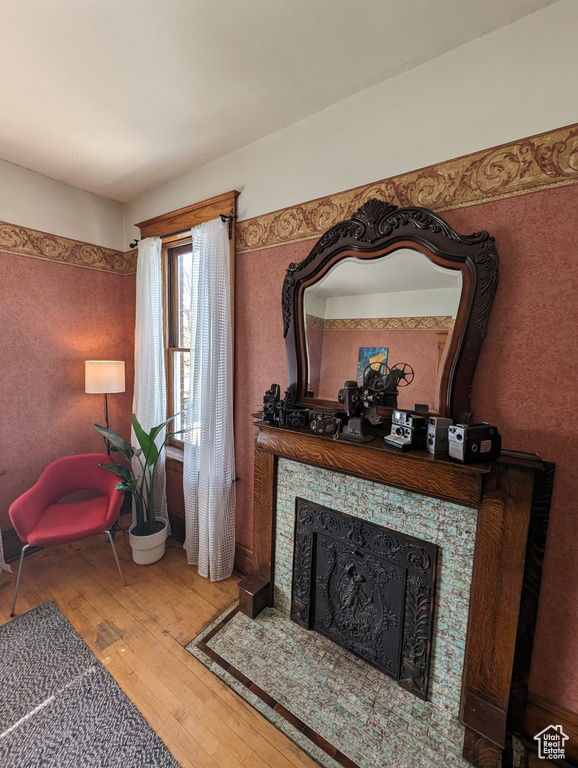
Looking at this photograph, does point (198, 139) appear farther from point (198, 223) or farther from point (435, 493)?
point (435, 493)

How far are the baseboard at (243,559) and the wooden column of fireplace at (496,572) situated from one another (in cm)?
136

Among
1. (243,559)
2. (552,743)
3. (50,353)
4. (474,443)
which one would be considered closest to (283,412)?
(474,443)

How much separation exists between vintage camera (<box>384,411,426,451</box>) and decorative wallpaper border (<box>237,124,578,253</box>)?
94 centimetres

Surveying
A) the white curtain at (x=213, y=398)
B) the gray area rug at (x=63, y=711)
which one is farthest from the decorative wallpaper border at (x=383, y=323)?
the gray area rug at (x=63, y=711)

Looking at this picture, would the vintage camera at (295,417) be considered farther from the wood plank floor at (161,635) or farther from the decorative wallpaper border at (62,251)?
the decorative wallpaper border at (62,251)

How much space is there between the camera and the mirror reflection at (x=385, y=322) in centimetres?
143

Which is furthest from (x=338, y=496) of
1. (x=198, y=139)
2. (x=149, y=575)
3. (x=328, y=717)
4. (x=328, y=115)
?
(x=198, y=139)

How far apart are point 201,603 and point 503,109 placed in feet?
9.67

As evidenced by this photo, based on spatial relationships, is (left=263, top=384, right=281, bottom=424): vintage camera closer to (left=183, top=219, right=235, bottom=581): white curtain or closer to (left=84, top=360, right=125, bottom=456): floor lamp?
(left=183, top=219, right=235, bottom=581): white curtain

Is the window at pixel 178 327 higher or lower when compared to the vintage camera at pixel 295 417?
higher

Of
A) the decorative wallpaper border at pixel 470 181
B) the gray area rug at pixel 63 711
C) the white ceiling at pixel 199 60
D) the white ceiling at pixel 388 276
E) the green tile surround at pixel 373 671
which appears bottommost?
the gray area rug at pixel 63 711

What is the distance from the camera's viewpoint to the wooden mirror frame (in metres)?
1.29

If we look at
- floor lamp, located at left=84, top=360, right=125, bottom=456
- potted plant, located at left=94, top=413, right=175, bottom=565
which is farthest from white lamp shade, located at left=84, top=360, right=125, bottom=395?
potted plant, located at left=94, top=413, right=175, bottom=565

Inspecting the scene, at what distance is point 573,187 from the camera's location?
1.17 m
